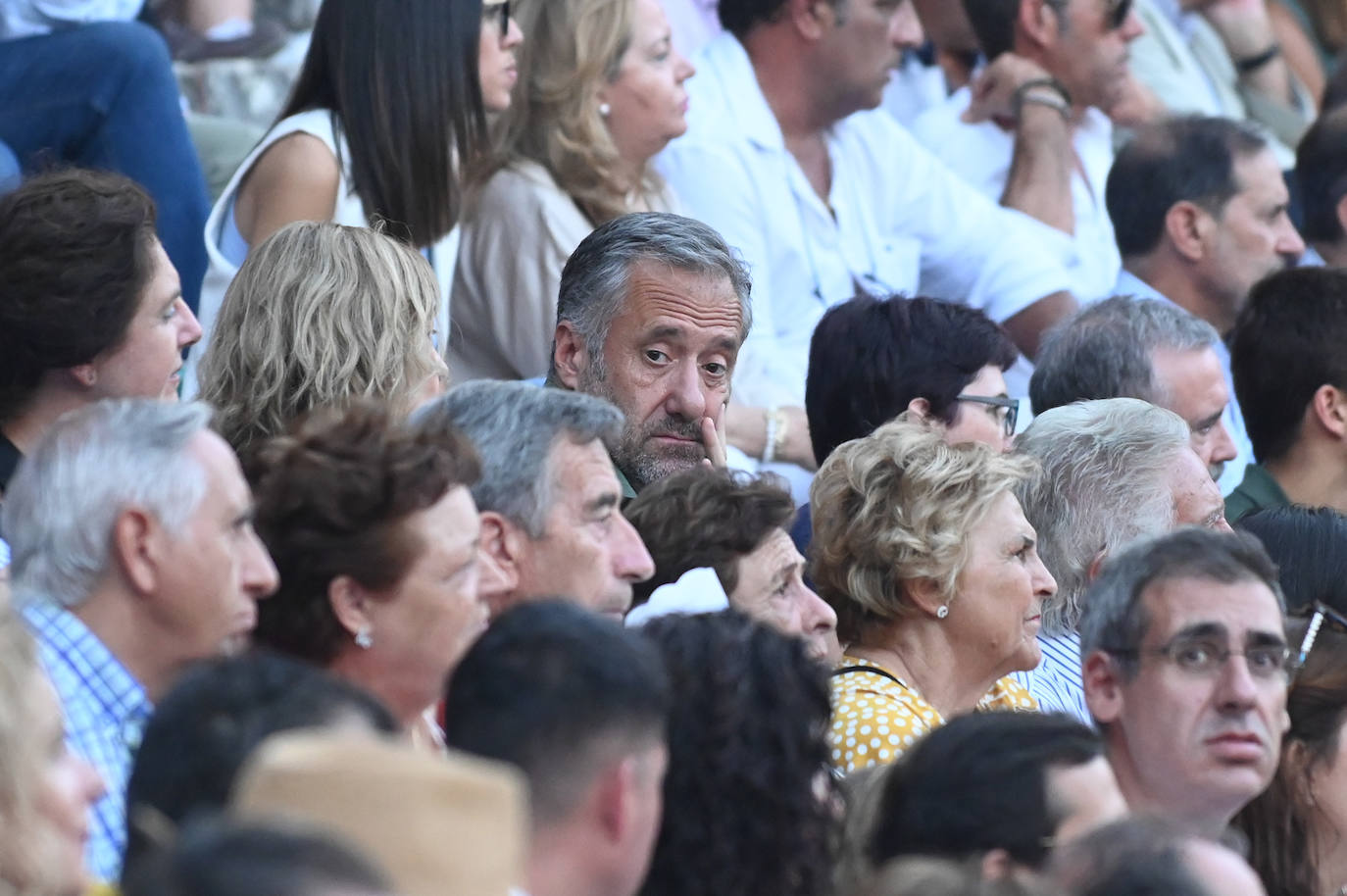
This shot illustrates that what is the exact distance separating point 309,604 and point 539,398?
76 cm

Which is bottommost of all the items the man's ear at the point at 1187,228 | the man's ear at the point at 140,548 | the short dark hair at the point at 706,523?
the man's ear at the point at 1187,228

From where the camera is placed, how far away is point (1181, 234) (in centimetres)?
712

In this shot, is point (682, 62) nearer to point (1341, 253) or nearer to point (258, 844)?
point (1341, 253)

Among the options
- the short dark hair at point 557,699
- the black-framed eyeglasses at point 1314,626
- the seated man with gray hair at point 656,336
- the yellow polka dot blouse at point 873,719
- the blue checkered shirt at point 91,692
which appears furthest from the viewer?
the seated man with gray hair at point 656,336

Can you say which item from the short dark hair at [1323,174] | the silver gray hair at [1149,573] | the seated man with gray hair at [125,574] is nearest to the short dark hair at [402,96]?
the silver gray hair at [1149,573]

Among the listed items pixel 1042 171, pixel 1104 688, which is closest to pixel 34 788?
pixel 1104 688

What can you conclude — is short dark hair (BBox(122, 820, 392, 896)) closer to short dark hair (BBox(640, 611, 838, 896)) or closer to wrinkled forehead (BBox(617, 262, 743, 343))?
short dark hair (BBox(640, 611, 838, 896))

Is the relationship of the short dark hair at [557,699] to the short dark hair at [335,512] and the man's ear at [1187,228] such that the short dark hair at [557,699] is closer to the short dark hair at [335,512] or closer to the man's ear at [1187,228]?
the short dark hair at [335,512]

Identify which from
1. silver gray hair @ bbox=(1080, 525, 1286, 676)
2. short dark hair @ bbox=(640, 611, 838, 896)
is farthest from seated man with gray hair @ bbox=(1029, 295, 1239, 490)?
short dark hair @ bbox=(640, 611, 838, 896)

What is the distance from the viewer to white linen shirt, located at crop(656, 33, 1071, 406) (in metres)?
6.55

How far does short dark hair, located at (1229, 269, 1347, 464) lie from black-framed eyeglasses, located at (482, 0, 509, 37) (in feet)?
7.30

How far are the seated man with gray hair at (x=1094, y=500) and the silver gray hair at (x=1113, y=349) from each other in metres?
0.60

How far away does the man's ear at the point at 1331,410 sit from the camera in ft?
20.1

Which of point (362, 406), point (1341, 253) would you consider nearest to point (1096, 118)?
point (1341, 253)
